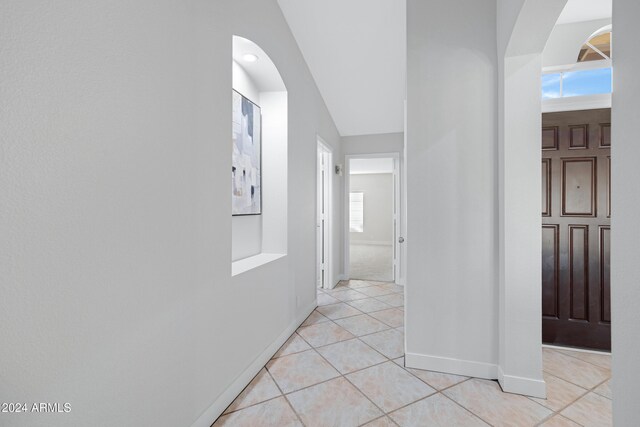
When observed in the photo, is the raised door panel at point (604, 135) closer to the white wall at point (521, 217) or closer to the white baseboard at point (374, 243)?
the white wall at point (521, 217)

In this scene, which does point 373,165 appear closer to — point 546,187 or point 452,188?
point 546,187

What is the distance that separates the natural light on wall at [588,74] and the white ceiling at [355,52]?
1.40 metres

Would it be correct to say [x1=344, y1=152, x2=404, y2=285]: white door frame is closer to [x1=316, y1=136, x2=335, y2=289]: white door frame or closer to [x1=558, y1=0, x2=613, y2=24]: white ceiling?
[x1=316, y1=136, x2=335, y2=289]: white door frame

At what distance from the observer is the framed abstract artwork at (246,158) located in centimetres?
220

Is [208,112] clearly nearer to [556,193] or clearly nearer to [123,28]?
[123,28]

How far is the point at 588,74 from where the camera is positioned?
93.3 inches

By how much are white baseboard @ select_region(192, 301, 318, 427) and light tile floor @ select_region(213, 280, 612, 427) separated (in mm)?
40

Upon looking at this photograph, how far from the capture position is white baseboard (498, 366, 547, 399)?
5.83 ft

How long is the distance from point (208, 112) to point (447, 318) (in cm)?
207

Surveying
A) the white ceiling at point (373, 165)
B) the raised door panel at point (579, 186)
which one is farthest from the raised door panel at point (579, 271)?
the white ceiling at point (373, 165)

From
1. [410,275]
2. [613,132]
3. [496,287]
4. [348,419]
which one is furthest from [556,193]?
[348,419]

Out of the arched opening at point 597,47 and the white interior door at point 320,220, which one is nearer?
the arched opening at point 597,47

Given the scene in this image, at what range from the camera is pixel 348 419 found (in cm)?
160

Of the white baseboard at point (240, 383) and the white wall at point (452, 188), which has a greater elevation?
the white wall at point (452, 188)
